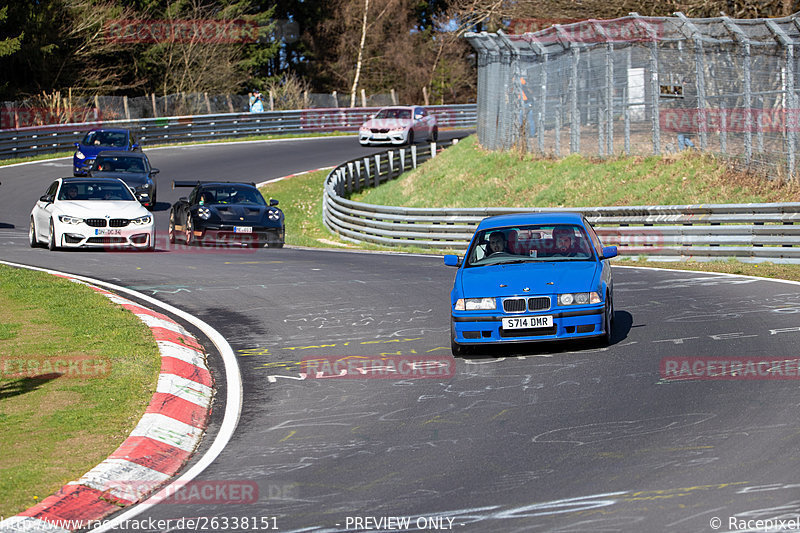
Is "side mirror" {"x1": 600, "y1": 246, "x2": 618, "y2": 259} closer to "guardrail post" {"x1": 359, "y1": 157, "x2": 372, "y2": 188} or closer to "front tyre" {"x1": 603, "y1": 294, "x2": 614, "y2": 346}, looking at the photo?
"front tyre" {"x1": 603, "y1": 294, "x2": 614, "y2": 346}

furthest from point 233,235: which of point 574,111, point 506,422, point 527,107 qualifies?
point 506,422

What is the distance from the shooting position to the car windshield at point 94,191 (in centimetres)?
2119

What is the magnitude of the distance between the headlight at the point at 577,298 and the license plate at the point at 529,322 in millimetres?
204

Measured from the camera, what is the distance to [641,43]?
26.2 m

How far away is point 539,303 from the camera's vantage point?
10094mm

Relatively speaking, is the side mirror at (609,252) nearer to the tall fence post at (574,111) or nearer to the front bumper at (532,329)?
the front bumper at (532,329)

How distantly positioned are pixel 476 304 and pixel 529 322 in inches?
21.3

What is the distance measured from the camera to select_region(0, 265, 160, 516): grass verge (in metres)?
6.88

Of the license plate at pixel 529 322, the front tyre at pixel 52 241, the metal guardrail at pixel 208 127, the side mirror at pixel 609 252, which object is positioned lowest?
the front tyre at pixel 52 241

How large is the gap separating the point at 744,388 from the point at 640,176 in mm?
18709

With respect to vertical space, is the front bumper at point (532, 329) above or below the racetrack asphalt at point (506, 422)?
above

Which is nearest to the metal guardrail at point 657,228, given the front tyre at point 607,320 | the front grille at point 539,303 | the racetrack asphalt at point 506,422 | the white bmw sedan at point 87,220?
the racetrack asphalt at point 506,422

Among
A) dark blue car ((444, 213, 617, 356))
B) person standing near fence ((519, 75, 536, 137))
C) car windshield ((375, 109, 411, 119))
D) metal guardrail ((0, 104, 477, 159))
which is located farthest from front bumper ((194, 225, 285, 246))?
car windshield ((375, 109, 411, 119))

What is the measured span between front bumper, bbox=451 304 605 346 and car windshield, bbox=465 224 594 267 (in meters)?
1.10
